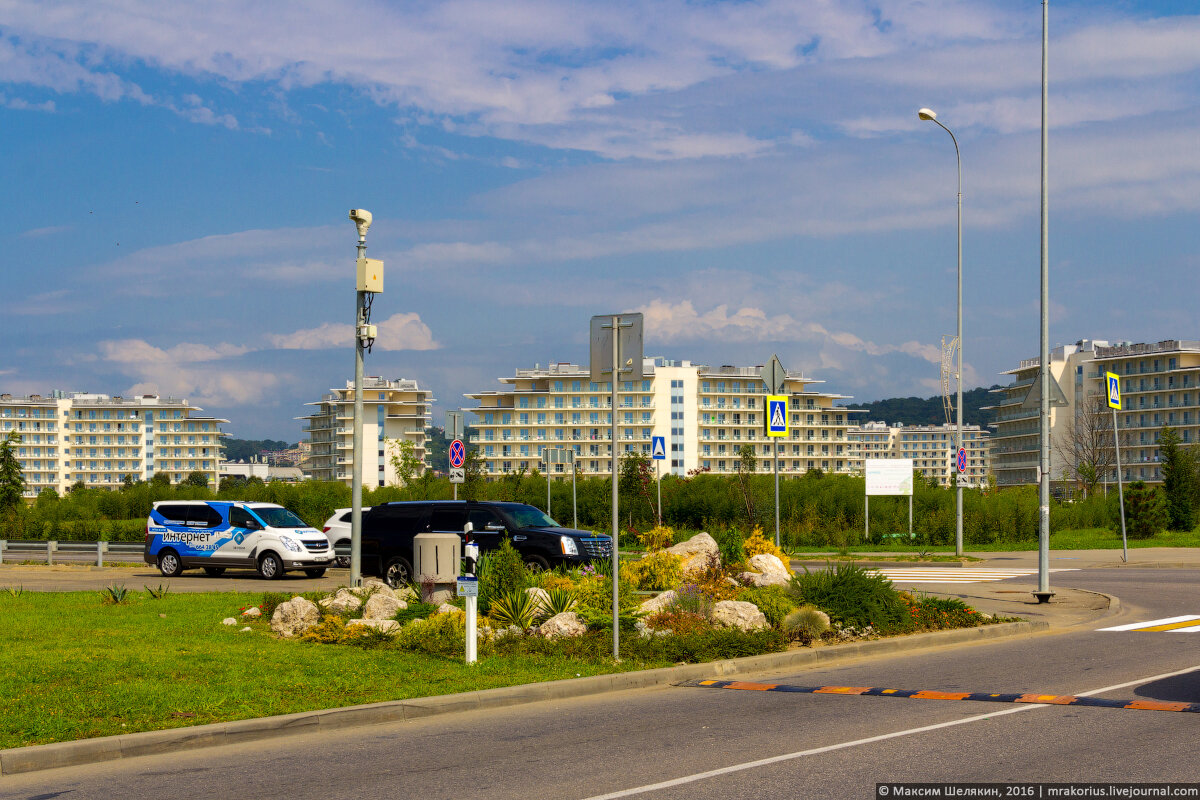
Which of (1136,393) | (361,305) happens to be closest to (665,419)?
(1136,393)

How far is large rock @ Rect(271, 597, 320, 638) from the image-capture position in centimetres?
1369

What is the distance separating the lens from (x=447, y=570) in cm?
1370

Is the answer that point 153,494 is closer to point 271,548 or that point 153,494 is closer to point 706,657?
point 271,548

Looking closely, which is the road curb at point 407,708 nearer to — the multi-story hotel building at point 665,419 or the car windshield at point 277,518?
the car windshield at point 277,518

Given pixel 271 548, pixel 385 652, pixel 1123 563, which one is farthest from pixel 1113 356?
pixel 385 652

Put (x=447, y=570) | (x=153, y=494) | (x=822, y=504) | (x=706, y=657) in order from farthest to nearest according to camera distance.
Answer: (x=153, y=494) < (x=822, y=504) < (x=447, y=570) < (x=706, y=657)

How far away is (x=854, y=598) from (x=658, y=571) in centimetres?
301

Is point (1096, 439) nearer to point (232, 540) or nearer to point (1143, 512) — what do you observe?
point (1143, 512)

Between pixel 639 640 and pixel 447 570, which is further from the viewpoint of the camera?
pixel 447 570

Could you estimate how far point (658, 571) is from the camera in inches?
631

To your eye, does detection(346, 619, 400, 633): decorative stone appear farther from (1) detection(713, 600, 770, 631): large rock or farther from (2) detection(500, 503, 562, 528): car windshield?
(2) detection(500, 503, 562, 528): car windshield

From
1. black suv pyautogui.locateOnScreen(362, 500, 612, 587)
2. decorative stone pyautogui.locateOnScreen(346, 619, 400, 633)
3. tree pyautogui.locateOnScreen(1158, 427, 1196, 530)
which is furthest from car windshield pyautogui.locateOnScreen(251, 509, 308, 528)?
tree pyautogui.locateOnScreen(1158, 427, 1196, 530)

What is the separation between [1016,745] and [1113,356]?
150 metres

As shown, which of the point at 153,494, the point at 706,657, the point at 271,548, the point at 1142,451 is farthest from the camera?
the point at 1142,451
